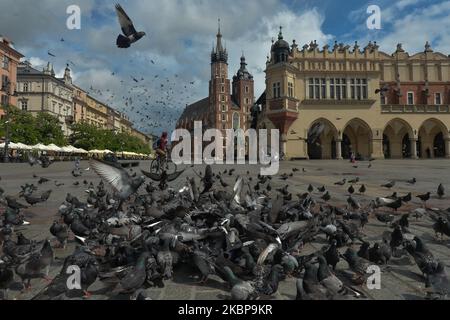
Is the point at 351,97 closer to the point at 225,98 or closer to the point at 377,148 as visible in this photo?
the point at 377,148

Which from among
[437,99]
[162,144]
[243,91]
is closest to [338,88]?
[437,99]

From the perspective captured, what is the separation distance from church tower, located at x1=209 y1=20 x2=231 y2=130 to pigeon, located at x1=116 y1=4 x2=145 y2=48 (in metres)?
116

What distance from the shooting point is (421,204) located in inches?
324

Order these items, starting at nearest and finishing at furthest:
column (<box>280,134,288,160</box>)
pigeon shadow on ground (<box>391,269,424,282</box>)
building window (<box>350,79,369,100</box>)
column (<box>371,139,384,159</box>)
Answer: pigeon shadow on ground (<box>391,269,424,282</box>) < column (<box>280,134,288,160</box>) < column (<box>371,139,384,159</box>) < building window (<box>350,79,369,100</box>)

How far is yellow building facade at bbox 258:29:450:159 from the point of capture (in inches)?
1909

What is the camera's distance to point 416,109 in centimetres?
5044

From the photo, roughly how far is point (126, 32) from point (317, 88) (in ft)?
145

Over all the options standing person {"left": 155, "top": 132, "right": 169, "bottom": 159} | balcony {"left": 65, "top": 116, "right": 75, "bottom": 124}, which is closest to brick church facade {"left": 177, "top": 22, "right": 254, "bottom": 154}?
balcony {"left": 65, "top": 116, "right": 75, "bottom": 124}

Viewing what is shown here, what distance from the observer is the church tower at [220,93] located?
126000 mm

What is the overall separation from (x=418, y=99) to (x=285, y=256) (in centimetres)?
5873

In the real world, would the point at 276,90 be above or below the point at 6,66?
below

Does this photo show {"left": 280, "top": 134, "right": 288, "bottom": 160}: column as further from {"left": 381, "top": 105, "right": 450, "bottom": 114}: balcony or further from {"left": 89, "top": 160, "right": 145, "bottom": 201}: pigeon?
{"left": 89, "top": 160, "right": 145, "bottom": 201}: pigeon

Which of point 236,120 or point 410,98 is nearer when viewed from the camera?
point 410,98
